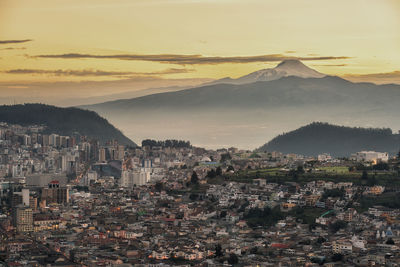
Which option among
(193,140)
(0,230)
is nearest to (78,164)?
(193,140)

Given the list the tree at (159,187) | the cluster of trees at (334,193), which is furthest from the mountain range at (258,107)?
the cluster of trees at (334,193)

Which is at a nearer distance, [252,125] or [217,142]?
[217,142]

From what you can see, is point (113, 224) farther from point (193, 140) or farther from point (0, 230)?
Result: point (193, 140)

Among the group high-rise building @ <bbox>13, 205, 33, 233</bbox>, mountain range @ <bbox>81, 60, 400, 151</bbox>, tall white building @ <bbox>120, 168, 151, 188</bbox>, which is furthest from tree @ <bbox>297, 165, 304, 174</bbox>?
mountain range @ <bbox>81, 60, 400, 151</bbox>

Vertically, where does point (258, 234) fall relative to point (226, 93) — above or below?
below

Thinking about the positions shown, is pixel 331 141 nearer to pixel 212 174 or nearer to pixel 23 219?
pixel 212 174

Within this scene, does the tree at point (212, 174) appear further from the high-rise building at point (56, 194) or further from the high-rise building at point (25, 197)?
the high-rise building at point (25, 197)

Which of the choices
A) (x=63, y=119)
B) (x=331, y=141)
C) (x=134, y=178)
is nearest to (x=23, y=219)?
(x=134, y=178)
